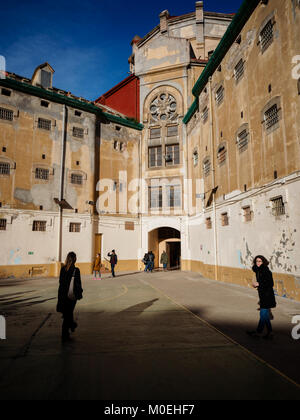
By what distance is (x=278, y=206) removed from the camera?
1195 centimetres

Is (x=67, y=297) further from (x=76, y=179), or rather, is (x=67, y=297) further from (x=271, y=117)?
(x=76, y=179)

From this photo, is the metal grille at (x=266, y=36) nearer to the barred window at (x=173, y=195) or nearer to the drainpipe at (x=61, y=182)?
the barred window at (x=173, y=195)

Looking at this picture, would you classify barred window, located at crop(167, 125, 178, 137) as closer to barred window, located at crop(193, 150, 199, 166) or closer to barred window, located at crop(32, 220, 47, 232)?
barred window, located at crop(193, 150, 199, 166)

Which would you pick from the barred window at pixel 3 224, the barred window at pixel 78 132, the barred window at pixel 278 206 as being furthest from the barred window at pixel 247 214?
the barred window at pixel 3 224

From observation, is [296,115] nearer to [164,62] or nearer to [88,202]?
[88,202]

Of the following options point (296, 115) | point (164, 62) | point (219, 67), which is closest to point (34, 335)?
point (296, 115)

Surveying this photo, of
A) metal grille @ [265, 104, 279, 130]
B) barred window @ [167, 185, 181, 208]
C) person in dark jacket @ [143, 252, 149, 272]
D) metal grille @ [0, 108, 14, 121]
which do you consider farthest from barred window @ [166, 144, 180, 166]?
metal grille @ [265, 104, 279, 130]

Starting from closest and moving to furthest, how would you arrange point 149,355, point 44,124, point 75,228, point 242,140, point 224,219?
1. point 149,355
2. point 242,140
3. point 224,219
4. point 44,124
5. point 75,228

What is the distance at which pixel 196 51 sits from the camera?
31.2 meters

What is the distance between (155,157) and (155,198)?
4.27m

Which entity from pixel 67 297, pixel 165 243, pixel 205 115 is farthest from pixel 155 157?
pixel 67 297

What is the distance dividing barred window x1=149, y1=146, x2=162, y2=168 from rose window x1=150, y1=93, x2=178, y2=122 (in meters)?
3.08

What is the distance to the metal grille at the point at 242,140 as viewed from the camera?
48.7 ft
